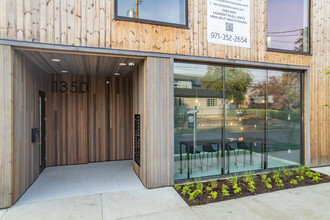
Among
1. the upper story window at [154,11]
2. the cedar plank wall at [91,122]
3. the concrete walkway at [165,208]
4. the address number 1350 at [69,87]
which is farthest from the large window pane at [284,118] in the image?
the address number 1350 at [69,87]

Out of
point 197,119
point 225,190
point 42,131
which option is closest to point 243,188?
point 225,190

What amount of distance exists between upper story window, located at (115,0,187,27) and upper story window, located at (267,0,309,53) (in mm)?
2614

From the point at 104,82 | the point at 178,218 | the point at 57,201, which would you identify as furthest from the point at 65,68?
the point at 178,218

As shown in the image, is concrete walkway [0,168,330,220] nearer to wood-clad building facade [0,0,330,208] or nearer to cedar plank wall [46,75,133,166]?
wood-clad building facade [0,0,330,208]

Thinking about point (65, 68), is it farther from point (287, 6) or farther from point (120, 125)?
point (287, 6)

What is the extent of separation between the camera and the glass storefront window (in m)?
4.55

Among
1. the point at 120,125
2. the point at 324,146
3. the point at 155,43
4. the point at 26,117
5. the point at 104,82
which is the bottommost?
the point at 324,146

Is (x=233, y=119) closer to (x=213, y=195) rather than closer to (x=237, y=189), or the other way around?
(x=237, y=189)

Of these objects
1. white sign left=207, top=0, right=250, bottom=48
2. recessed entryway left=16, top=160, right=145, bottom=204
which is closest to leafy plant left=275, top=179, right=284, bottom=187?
recessed entryway left=16, top=160, right=145, bottom=204

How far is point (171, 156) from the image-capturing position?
13.9 ft

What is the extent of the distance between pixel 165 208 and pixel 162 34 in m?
3.55

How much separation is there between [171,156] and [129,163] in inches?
90.5

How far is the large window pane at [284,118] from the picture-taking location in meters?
5.34

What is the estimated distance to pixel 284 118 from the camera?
5488mm
